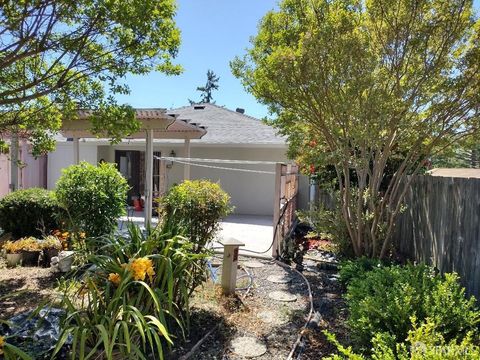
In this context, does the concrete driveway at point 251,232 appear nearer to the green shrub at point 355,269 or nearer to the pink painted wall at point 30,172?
the green shrub at point 355,269

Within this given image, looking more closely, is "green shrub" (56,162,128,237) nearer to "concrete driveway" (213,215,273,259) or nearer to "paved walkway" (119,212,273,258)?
"paved walkway" (119,212,273,258)

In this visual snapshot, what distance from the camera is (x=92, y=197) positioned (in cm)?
620

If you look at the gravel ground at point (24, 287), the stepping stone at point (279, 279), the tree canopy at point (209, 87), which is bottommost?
the stepping stone at point (279, 279)

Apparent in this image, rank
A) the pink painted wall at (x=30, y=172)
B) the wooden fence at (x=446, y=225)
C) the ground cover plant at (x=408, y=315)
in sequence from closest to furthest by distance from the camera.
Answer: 1. the ground cover plant at (x=408, y=315)
2. the wooden fence at (x=446, y=225)
3. the pink painted wall at (x=30, y=172)

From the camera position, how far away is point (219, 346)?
3.84m

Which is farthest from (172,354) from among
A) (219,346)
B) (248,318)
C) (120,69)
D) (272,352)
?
(120,69)

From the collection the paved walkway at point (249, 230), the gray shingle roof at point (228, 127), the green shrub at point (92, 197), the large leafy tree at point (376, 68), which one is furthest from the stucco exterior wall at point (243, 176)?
the green shrub at point (92, 197)

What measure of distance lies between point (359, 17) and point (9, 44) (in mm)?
4603

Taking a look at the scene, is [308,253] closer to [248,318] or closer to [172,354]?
[248,318]

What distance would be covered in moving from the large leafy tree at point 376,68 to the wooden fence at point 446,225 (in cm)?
59

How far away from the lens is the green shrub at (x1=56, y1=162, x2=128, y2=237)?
6145mm

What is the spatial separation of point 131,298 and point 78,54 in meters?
3.32

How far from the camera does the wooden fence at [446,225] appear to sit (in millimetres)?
4637

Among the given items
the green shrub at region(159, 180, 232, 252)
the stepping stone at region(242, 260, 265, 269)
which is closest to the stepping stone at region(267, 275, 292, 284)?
the stepping stone at region(242, 260, 265, 269)
